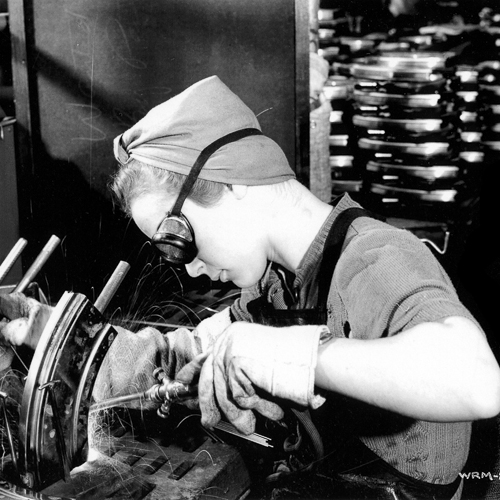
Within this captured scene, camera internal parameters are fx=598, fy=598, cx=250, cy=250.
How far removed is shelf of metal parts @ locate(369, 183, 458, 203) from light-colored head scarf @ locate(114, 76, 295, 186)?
0.69 metres

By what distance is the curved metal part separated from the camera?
100cm

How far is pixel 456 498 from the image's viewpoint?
112cm

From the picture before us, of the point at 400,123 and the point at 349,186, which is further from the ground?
the point at 400,123

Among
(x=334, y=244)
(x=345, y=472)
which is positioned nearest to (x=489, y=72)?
(x=334, y=244)

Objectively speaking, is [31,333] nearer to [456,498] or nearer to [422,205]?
[456,498]

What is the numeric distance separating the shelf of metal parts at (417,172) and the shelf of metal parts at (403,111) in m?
0.13

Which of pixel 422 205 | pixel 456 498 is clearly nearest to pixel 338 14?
pixel 422 205

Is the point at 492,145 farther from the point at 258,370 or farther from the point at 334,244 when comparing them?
the point at 258,370

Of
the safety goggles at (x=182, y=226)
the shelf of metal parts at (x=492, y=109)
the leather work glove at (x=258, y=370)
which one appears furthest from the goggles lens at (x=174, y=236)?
the shelf of metal parts at (x=492, y=109)

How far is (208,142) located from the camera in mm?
1037

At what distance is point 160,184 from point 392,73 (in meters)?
0.89

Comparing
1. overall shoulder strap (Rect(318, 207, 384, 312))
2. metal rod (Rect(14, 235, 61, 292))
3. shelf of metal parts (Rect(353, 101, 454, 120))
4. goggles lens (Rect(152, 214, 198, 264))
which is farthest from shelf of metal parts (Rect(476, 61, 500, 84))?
metal rod (Rect(14, 235, 61, 292))

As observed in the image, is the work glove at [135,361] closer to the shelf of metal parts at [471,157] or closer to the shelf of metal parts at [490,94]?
the shelf of metal parts at [471,157]

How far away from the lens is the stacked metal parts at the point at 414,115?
161 cm
